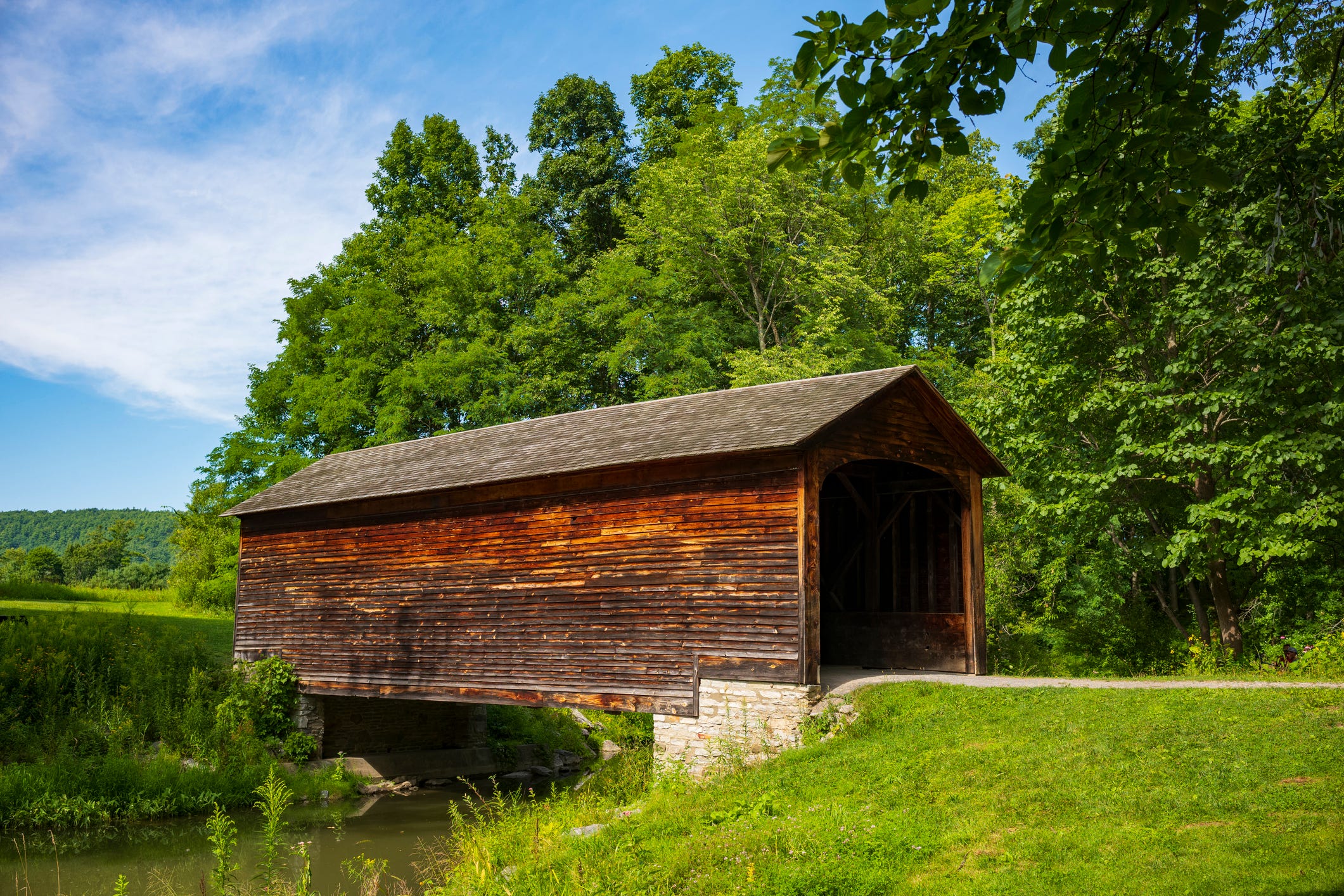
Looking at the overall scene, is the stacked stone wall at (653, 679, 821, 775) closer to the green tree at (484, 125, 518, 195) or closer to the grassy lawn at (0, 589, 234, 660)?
the grassy lawn at (0, 589, 234, 660)

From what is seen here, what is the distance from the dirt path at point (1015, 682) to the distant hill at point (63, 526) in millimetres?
88190

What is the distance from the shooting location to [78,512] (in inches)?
3816

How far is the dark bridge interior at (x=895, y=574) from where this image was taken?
13672 millimetres

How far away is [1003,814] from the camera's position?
23.0 feet

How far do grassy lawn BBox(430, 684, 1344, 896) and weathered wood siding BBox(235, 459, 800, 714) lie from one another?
199 cm

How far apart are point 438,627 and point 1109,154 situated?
12.4 metres

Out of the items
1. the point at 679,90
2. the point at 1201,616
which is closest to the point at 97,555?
the point at 679,90

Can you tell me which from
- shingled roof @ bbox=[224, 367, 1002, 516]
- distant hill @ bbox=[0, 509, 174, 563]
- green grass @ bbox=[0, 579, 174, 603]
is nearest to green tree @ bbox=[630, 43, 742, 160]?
shingled roof @ bbox=[224, 367, 1002, 516]

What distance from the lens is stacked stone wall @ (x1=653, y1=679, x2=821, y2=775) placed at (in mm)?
10430

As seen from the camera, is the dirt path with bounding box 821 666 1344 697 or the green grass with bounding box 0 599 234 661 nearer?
the dirt path with bounding box 821 666 1344 697

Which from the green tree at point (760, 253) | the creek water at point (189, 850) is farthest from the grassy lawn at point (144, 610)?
the green tree at point (760, 253)

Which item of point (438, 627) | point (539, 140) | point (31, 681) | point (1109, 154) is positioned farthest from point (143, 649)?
point (539, 140)

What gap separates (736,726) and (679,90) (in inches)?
1058

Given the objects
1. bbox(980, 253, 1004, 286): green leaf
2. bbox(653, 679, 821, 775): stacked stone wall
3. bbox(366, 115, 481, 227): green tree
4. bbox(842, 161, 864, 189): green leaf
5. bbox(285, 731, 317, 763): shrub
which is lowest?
bbox(285, 731, 317, 763): shrub
